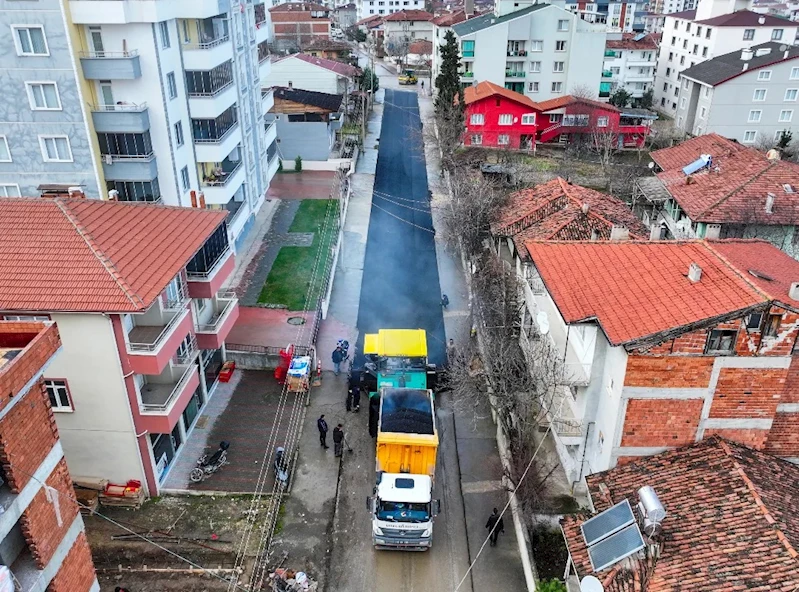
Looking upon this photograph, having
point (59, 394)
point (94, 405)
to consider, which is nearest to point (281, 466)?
point (94, 405)

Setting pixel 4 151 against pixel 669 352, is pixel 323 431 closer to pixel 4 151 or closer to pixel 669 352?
pixel 669 352

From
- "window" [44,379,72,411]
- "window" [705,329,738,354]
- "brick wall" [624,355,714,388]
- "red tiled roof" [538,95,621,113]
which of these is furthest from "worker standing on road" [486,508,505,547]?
"red tiled roof" [538,95,621,113]

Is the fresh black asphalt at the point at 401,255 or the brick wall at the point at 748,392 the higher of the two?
the brick wall at the point at 748,392

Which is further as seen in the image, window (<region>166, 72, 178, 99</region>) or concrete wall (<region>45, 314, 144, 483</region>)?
window (<region>166, 72, 178, 99</region>)

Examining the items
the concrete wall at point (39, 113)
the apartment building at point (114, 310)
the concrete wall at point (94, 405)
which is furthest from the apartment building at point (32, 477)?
the concrete wall at point (39, 113)

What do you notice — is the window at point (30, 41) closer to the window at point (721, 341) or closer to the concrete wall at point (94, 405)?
the concrete wall at point (94, 405)

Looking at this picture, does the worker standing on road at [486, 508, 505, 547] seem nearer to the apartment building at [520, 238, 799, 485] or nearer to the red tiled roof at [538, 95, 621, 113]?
the apartment building at [520, 238, 799, 485]
